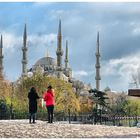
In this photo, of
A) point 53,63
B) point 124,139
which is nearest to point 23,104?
point 124,139

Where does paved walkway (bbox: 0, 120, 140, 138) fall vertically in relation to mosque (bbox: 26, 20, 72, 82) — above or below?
below

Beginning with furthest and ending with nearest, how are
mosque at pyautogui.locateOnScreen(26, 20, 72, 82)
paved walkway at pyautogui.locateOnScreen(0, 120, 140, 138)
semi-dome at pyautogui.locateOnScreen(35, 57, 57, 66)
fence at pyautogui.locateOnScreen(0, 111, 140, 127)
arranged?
semi-dome at pyautogui.locateOnScreen(35, 57, 57, 66), mosque at pyautogui.locateOnScreen(26, 20, 72, 82), fence at pyautogui.locateOnScreen(0, 111, 140, 127), paved walkway at pyautogui.locateOnScreen(0, 120, 140, 138)

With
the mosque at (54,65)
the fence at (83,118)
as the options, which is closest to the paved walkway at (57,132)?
the fence at (83,118)

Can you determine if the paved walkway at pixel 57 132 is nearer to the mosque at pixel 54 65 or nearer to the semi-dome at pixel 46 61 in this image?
the mosque at pixel 54 65

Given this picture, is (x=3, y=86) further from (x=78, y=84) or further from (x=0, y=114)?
(x=78, y=84)

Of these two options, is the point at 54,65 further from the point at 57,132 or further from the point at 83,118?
the point at 57,132

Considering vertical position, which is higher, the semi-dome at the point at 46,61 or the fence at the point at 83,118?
the semi-dome at the point at 46,61

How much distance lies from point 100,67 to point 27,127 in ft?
236

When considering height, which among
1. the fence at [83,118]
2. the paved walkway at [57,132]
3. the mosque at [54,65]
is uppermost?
the mosque at [54,65]

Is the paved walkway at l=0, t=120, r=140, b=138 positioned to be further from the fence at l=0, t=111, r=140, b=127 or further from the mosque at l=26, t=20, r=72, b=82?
the mosque at l=26, t=20, r=72, b=82

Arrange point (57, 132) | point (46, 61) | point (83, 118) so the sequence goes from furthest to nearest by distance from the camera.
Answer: point (46, 61), point (83, 118), point (57, 132)

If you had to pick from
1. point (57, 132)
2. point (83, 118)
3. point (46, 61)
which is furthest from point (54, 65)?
point (57, 132)

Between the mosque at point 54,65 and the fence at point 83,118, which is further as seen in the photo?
the mosque at point 54,65

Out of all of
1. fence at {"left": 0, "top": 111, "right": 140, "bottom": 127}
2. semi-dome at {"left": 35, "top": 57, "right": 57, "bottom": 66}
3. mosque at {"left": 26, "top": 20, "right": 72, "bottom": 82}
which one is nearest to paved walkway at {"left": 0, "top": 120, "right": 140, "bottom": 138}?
fence at {"left": 0, "top": 111, "right": 140, "bottom": 127}
